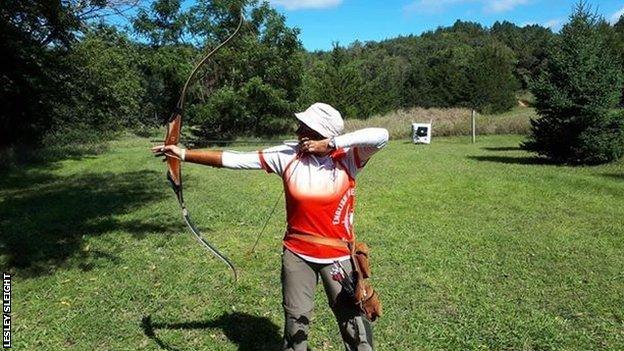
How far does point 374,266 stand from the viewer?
Answer: 6.85 meters

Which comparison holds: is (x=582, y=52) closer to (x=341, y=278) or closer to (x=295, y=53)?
(x=341, y=278)

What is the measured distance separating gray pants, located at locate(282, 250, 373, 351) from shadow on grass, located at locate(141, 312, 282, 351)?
1.32 metres

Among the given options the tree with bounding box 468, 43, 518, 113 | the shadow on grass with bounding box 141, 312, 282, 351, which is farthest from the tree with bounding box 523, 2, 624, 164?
the tree with bounding box 468, 43, 518, 113

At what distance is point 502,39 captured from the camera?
11250cm

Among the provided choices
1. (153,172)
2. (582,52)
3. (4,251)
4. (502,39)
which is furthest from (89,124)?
(502,39)

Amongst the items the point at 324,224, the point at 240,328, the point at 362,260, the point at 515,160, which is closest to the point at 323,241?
the point at 324,224

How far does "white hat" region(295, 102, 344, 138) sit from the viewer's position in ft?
10.8

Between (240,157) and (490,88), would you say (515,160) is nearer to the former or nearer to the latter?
(240,157)

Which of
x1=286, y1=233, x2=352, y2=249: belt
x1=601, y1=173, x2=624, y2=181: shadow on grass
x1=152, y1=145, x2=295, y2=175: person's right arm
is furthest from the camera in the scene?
x1=601, y1=173, x2=624, y2=181: shadow on grass

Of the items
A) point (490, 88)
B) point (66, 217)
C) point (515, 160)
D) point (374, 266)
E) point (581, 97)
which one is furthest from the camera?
point (490, 88)

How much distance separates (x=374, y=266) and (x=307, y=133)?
12.6 ft

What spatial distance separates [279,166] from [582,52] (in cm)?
1571

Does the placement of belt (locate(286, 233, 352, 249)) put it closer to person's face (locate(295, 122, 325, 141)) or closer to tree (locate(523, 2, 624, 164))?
person's face (locate(295, 122, 325, 141))

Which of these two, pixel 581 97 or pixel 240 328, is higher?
pixel 581 97
